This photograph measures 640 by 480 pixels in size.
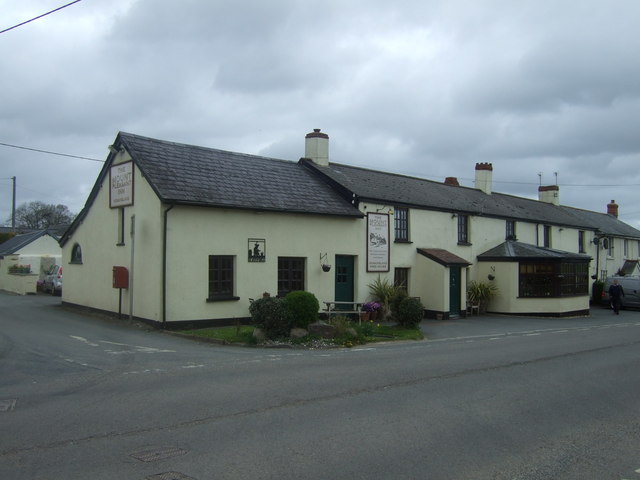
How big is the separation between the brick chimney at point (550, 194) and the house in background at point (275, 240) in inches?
493

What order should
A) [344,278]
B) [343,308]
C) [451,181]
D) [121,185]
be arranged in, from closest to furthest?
1. [121,185]
2. [343,308]
3. [344,278]
4. [451,181]

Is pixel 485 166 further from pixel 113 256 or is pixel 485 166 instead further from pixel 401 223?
pixel 113 256

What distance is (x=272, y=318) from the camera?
16.4 metres

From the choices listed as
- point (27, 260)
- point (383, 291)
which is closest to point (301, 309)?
point (383, 291)

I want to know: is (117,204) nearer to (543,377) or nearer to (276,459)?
(543,377)

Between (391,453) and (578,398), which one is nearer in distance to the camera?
(391,453)

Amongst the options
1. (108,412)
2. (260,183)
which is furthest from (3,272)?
(108,412)

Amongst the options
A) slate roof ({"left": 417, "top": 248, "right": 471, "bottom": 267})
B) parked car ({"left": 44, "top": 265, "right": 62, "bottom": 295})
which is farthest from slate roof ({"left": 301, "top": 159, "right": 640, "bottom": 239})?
parked car ({"left": 44, "top": 265, "right": 62, "bottom": 295})

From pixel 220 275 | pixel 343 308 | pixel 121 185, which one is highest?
pixel 121 185

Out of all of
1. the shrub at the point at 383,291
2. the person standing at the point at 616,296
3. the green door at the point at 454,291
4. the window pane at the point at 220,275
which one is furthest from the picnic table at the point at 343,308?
the person standing at the point at 616,296

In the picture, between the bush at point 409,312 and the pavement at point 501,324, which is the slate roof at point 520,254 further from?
the bush at point 409,312

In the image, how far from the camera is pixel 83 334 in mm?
17078

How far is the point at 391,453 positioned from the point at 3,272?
38.5 m

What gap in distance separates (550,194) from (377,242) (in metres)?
23.6
